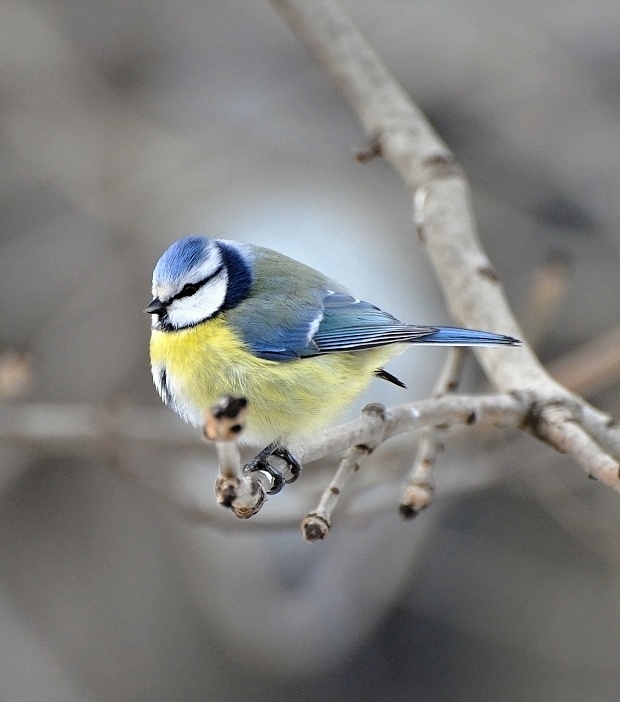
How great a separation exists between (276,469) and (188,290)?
1.37 ft

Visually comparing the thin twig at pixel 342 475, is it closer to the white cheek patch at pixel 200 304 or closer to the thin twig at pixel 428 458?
the thin twig at pixel 428 458

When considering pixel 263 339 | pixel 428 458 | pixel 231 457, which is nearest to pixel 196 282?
pixel 263 339

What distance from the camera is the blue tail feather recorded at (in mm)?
1362

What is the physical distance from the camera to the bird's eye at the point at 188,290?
154 cm

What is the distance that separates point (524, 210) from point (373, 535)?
3.94ft

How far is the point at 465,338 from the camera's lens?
1.40 meters

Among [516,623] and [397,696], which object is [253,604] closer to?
[397,696]

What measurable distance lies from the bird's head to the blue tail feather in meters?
0.37

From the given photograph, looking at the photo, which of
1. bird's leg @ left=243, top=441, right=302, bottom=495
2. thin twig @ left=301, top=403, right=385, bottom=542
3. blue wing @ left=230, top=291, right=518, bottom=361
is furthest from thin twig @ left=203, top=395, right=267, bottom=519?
blue wing @ left=230, top=291, right=518, bottom=361

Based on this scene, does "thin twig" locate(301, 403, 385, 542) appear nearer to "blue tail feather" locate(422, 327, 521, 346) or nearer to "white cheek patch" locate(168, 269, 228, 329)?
"blue tail feather" locate(422, 327, 521, 346)

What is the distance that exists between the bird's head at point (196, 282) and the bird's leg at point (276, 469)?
11.0 inches

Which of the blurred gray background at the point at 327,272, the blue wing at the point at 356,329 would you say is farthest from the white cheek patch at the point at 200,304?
the blurred gray background at the point at 327,272

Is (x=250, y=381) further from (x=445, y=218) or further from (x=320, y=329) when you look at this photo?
(x=445, y=218)

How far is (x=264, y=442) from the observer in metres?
1.48
